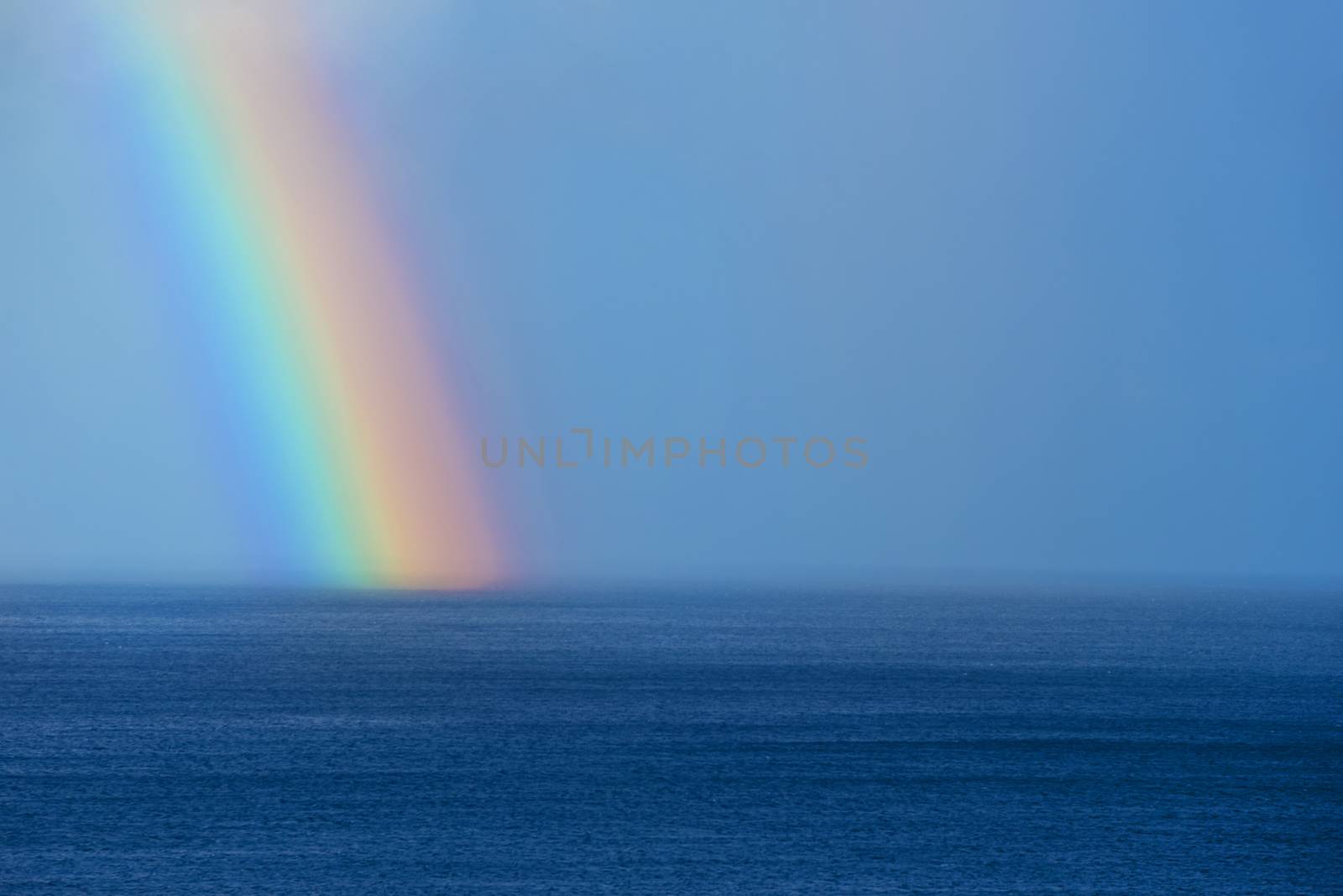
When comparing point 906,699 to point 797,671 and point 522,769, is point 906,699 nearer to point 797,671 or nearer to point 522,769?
point 797,671

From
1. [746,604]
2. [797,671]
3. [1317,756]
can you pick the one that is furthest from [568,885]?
[746,604]

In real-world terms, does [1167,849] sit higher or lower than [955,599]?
lower

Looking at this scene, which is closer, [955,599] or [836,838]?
[836,838]

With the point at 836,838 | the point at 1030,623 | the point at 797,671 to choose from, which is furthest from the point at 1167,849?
the point at 1030,623

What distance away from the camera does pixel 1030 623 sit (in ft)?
452

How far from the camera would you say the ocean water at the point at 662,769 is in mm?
36656

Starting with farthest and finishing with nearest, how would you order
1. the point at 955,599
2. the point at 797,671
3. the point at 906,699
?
the point at 955,599 < the point at 797,671 < the point at 906,699

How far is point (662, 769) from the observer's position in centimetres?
4972

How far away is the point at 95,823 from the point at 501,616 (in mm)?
103329

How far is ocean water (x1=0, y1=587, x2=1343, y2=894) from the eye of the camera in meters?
36.7

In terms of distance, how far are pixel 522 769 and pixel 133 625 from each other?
8503 centimetres

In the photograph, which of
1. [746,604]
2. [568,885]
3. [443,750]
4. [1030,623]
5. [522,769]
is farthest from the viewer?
[746,604]

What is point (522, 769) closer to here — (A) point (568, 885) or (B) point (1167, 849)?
(A) point (568, 885)

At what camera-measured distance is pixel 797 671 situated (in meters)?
85.0
